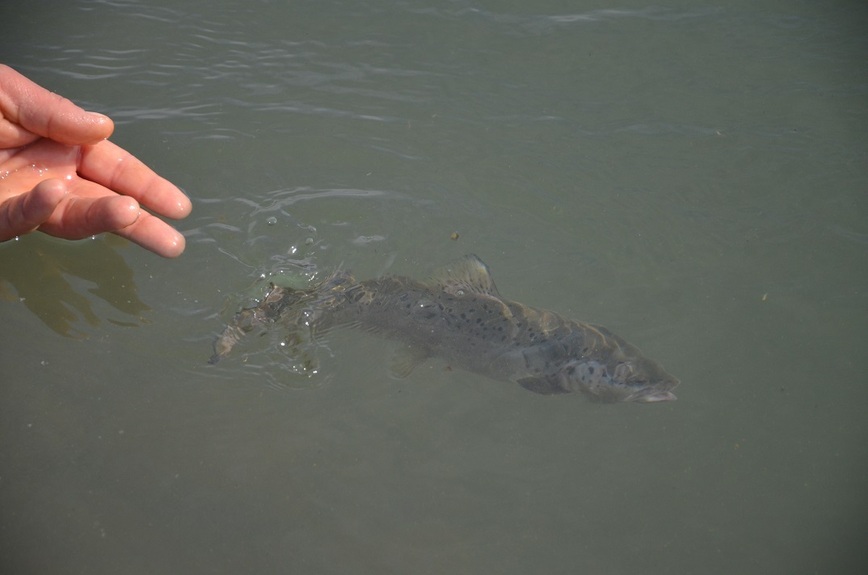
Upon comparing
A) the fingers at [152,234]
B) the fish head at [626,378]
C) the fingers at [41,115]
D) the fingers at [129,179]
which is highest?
the fingers at [41,115]

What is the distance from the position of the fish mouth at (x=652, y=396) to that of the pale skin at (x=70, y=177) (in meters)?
3.61

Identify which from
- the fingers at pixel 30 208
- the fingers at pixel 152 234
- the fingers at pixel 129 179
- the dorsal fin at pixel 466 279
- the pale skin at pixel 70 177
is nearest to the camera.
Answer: the fingers at pixel 30 208

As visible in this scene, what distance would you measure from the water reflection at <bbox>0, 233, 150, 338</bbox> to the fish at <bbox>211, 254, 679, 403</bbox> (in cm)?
102

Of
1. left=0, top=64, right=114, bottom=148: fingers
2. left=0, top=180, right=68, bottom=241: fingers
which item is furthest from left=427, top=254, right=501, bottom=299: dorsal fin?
left=0, top=64, right=114, bottom=148: fingers

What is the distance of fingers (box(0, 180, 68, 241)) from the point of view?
4.50 meters

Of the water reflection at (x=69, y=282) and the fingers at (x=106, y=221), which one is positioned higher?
the fingers at (x=106, y=221)

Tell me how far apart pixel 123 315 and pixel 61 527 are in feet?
5.71

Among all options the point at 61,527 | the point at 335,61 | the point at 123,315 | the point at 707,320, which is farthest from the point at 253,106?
the point at 707,320

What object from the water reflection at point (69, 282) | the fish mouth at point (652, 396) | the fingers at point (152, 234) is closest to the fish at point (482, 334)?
the fish mouth at point (652, 396)

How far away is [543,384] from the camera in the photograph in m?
5.22

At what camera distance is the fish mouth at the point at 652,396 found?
17.0ft

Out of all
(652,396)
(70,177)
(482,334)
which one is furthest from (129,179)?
(652,396)

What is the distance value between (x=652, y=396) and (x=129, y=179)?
4369 millimetres

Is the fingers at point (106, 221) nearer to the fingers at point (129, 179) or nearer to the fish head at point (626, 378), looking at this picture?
the fingers at point (129, 179)
